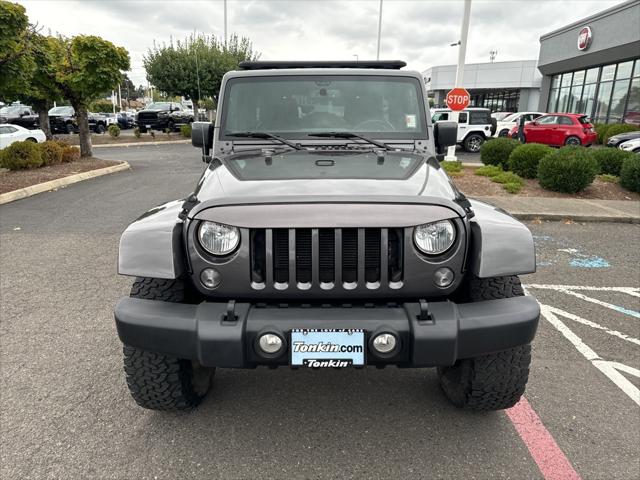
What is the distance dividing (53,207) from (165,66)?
20859 mm

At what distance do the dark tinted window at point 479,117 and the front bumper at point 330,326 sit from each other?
57.3 feet

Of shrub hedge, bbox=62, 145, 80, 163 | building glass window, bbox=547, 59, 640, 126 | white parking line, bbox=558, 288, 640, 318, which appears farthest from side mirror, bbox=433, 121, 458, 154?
building glass window, bbox=547, 59, 640, 126

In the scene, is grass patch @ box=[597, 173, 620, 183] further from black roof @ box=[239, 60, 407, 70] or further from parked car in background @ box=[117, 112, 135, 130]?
parked car in background @ box=[117, 112, 135, 130]

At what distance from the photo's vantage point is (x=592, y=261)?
5.66 m

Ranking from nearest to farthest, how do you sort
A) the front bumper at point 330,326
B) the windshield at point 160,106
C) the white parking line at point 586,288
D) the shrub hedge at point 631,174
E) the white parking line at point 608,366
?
the front bumper at point 330,326 < the white parking line at point 608,366 < the white parking line at point 586,288 < the shrub hedge at point 631,174 < the windshield at point 160,106

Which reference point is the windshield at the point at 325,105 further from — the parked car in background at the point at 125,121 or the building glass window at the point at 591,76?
the parked car in background at the point at 125,121

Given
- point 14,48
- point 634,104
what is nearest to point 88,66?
point 14,48

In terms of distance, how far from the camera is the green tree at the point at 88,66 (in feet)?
41.9

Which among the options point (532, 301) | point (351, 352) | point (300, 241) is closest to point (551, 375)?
point (532, 301)

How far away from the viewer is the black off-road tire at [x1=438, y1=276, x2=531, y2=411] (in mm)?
2277

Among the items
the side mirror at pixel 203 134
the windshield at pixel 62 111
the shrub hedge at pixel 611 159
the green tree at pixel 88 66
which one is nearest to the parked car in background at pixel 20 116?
the windshield at pixel 62 111

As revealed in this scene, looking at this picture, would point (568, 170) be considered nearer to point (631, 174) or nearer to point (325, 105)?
point (631, 174)

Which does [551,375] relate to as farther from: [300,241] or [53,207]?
[53,207]

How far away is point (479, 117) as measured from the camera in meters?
18.1
